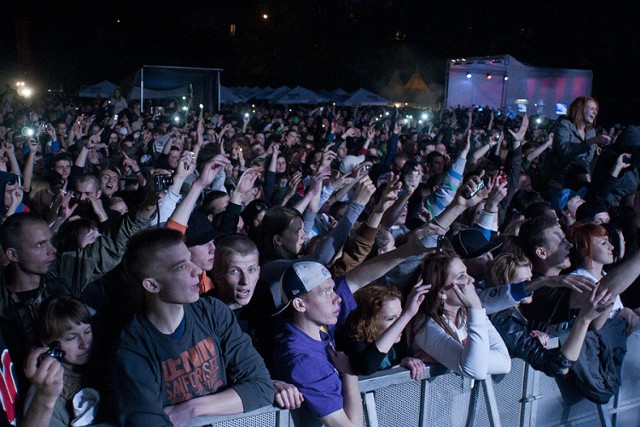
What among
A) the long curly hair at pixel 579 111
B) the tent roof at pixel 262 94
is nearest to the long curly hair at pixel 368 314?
the long curly hair at pixel 579 111

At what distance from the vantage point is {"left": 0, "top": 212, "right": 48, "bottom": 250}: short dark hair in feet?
12.9

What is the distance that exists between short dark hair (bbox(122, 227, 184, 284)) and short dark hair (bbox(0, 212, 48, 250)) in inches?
43.2

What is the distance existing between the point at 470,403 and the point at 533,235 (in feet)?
5.45

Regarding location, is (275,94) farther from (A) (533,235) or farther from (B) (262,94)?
(A) (533,235)

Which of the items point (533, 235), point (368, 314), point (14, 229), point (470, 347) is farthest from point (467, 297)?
point (14, 229)

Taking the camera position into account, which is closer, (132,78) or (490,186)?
(490,186)

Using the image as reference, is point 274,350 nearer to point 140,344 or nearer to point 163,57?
point 140,344

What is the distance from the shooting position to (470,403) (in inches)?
145

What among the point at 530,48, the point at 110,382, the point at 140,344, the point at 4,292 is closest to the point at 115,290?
the point at 4,292

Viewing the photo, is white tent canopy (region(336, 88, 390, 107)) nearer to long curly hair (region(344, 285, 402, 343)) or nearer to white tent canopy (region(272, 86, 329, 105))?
white tent canopy (region(272, 86, 329, 105))

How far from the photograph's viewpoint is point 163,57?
54.4 meters

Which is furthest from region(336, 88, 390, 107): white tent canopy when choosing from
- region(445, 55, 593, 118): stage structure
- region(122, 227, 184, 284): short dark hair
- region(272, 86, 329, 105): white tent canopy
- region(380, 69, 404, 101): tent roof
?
region(122, 227, 184, 284): short dark hair

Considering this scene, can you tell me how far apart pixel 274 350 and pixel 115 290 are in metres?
1.19

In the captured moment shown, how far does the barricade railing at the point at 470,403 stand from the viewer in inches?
127
